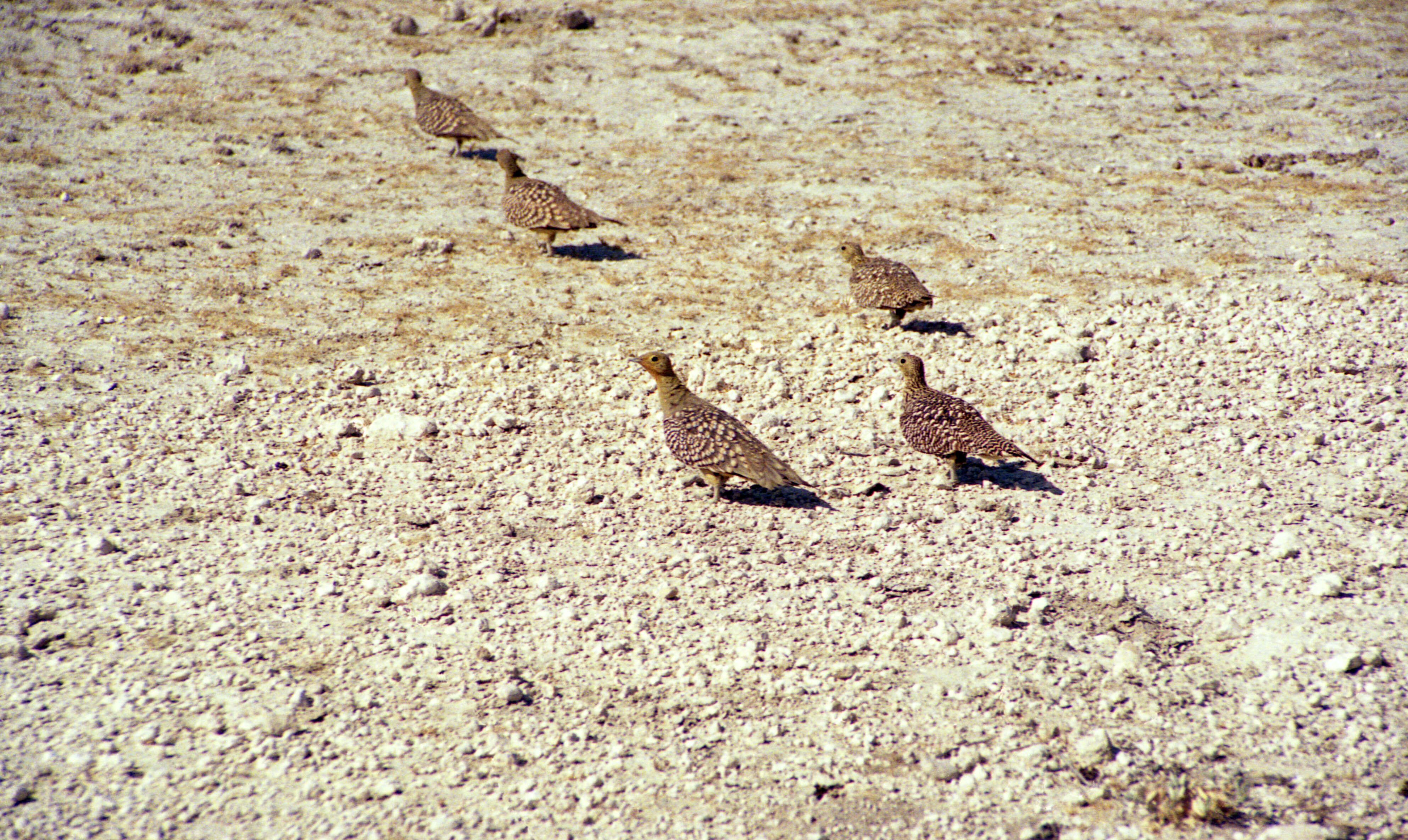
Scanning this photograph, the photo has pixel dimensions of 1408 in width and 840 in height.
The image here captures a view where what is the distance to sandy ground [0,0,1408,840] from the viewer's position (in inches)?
162

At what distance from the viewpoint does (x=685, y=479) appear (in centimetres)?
646

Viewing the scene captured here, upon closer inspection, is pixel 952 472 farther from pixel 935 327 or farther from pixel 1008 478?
pixel 935 327

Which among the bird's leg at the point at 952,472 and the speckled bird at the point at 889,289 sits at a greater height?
the speckled bird at the point at 889,289

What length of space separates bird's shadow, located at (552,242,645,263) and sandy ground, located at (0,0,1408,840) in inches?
4.0

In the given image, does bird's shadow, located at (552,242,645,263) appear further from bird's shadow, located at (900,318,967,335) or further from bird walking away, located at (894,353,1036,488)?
bird walking away, located at (894,353,1036,488)

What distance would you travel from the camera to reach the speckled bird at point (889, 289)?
27.4 ft

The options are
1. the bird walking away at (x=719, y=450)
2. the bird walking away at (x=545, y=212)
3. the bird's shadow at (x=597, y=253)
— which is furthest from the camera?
the bird's shadow at (x=597, y=253)

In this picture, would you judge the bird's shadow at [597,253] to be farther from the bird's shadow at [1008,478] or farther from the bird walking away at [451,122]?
the bird's shadow at [1008,478]

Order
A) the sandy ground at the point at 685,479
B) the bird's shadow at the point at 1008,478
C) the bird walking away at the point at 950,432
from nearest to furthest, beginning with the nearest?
1. the sandy ground at the point at 685,479
2. the bird walking away at the point at 950,432
3. the bird's shadow at the point at 1008,478

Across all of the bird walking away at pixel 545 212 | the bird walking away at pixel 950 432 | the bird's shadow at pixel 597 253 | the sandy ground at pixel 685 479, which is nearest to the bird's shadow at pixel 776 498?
the sandy ground at pixel 685 479

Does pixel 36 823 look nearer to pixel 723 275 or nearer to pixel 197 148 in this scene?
pixel 723 275

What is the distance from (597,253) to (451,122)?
10.5ft

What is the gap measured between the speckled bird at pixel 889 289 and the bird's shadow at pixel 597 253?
95.5 inches

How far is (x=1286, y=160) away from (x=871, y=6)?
24.9ft
